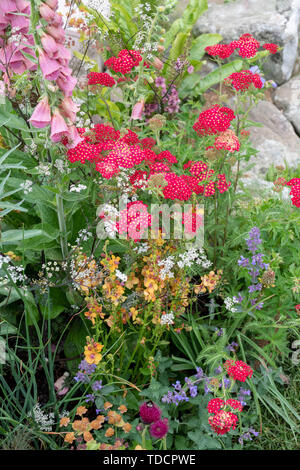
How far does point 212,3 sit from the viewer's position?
17.5ft

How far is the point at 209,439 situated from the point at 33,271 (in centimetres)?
131

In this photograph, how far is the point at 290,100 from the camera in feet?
15.8

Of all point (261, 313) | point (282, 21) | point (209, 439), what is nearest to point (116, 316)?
point (209, 439)

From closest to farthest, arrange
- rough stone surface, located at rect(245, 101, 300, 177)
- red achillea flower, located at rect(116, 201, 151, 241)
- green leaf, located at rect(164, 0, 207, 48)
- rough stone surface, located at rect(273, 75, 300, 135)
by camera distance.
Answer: red achillea flower, located at rect(116, 201, 151, 241), rough stone surface, located at rect(245, 101, 300, 177), green leaf, located at rect(164, 0, 207, 48), rough stone surface, located at rect(273, 75, 300, 135)

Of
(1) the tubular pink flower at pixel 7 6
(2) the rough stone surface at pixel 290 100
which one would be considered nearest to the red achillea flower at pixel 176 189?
(1) the tubular pink flower at pixel 7 6

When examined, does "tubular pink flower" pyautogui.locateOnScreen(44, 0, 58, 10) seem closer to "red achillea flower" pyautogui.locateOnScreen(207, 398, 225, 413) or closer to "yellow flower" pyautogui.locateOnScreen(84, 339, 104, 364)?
"yellow flower" pyautogui.locateOnScreen(84, 339, 104, 364)

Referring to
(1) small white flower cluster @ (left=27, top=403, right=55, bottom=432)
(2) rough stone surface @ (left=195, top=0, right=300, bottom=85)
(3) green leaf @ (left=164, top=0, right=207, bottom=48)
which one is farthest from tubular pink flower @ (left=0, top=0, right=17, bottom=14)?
(2) rough stone surface @ (left=195, top=0, right=300, bottom=85)

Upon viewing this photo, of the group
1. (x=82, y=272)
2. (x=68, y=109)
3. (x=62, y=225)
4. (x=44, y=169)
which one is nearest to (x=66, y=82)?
(x=68, y=109)

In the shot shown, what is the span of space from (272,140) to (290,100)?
907mm

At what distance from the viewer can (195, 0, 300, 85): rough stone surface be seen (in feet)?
15.6

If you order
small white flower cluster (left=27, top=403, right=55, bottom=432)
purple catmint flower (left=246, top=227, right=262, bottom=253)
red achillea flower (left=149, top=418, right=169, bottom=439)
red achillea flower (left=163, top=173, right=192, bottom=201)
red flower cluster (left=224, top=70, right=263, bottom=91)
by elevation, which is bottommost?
small white flower cluster (left=27, top=403, right=55, bottom=432)

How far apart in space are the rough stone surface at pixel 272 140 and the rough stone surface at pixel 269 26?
20.6 inches

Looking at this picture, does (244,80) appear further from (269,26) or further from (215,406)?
(269,26)

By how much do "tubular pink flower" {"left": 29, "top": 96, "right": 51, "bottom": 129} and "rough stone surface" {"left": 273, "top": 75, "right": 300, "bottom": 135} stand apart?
3808 mm
